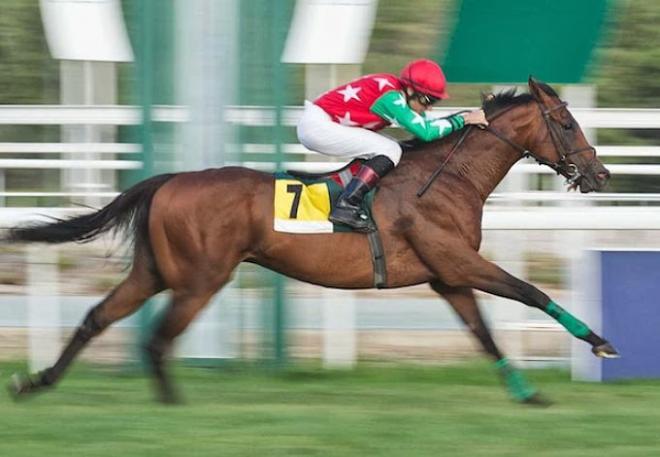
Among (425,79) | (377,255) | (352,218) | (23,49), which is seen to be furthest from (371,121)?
(23,49)

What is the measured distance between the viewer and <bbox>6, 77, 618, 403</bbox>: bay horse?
21.8ft

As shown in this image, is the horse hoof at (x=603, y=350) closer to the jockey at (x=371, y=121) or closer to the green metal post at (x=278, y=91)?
the jockey at (x=371, y=121)

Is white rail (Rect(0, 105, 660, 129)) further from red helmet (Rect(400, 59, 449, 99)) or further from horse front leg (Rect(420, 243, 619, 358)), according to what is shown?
horse front leg (Rect(420, 243, 619, 358))

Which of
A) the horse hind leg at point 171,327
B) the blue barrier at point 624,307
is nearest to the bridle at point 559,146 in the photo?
the blue barrier at point 624,307

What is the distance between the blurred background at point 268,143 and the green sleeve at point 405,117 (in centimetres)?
133

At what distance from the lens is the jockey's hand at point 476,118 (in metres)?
6.95

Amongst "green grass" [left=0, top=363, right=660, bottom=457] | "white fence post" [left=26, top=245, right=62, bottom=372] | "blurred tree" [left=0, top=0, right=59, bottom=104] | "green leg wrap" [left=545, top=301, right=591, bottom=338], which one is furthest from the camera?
"blurred tree" [left=0, top=0, right=59, bottom=104]

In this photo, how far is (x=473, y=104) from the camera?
947cm

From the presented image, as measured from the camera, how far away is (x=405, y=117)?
6652 millimetres

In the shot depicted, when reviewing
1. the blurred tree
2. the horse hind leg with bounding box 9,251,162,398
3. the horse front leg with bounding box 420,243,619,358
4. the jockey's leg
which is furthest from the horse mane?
the blurred tree

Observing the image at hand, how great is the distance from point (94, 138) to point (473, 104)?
2.65 metres

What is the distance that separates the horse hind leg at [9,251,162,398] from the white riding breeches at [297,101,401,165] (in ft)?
3.52

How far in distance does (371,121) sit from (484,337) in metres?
1.23

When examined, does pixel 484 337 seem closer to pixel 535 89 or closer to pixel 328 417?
pixel 328 417
